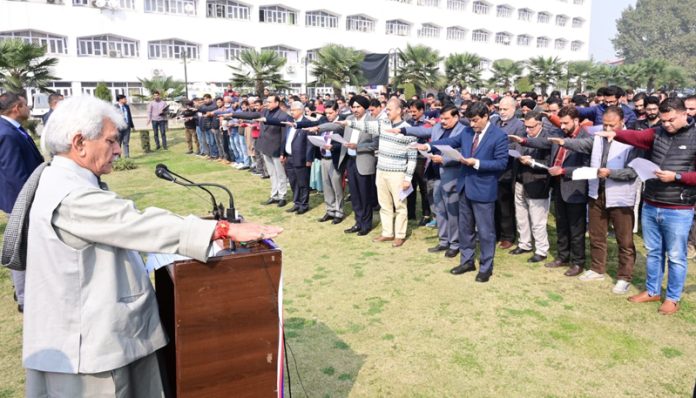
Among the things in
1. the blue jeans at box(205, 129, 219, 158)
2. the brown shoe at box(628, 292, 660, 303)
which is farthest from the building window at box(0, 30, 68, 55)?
the brown shoe at box(628, 292, 660, 303)

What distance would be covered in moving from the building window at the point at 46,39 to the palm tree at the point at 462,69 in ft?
67.4

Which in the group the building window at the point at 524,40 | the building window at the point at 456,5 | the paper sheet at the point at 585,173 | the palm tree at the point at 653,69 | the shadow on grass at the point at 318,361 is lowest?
the shadow on grass at the point at 318,361

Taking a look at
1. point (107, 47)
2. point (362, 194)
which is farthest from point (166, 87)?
point (362, 194)

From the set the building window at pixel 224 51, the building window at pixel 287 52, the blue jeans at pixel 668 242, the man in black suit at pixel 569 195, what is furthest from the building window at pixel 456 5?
the blue jeans at pixel 668 242

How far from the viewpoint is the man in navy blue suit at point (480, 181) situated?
5.16 metres

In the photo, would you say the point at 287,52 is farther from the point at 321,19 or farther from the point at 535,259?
the point at 535,259

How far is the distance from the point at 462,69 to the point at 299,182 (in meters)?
21.2

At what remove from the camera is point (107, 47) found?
2802 centimetres

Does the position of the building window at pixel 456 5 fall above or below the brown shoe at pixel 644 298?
above

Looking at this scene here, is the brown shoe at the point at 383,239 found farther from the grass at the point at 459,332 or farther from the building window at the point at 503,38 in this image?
the building window at the point at 503,38

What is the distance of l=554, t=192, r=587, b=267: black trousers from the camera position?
215 inches

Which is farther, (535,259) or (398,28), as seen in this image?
(398,28)

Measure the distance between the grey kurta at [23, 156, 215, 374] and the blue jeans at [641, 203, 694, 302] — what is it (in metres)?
4.03

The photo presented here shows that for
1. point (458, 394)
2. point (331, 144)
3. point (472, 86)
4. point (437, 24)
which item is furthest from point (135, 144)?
point (437, 24)
